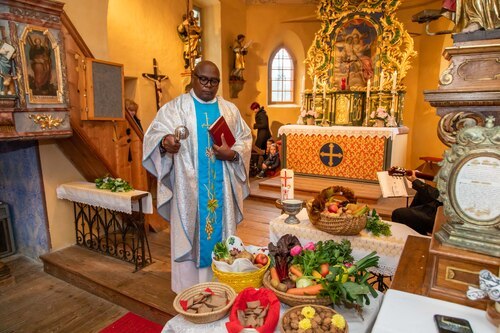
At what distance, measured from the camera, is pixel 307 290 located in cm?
140

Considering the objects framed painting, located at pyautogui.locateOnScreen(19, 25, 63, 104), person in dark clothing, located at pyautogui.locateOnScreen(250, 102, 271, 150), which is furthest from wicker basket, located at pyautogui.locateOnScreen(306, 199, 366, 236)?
person in dark clothing, located at pyautogui.locateOnScreen(250, 102, 271, 150)

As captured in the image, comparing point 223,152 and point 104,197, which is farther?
point 104,197

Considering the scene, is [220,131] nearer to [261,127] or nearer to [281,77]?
[261,127]

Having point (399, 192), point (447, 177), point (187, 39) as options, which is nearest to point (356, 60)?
point (187, 39)

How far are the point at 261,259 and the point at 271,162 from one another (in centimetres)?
679

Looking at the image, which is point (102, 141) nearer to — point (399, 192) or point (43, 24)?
point (43, 24)

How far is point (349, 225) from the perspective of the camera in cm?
228

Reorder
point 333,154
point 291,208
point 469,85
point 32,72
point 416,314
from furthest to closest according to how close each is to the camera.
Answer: point 333,154
point 32,72
point 291,208
point 469,85
point 416,314

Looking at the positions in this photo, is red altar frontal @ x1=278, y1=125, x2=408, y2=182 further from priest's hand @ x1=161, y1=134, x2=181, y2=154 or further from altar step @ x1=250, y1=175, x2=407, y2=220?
priest's hand @ x1=161, y1=134, x2=181, y2=154

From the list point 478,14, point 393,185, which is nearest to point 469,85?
point 478,14

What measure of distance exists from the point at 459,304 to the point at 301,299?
0.61 meters

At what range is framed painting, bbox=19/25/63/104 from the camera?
125 inches

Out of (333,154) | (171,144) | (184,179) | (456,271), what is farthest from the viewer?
(333,154)

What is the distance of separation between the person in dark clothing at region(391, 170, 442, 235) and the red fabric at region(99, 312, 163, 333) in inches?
107
